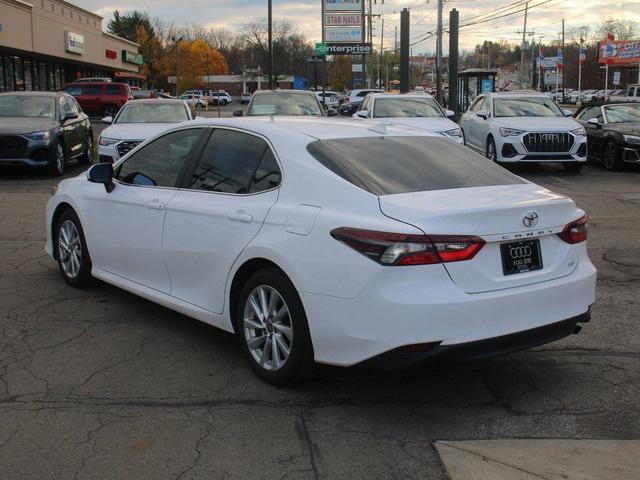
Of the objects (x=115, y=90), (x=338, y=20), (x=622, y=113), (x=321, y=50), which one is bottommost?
(x=622, y=113)

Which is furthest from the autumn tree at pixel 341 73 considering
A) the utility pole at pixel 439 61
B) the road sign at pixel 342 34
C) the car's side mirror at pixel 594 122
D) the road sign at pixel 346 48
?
the car's side mirror at pixel 594 122

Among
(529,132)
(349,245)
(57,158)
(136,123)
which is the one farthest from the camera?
(529,132)

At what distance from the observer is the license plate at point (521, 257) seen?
3.78 metres

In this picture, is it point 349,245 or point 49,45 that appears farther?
point 49,45

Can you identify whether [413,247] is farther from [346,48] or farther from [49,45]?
[346,48]

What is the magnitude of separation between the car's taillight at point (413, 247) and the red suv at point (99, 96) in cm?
3610

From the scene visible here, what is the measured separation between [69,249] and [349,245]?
367cm

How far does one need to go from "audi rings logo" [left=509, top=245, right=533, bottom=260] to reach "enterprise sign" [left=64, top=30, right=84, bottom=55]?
45620mm

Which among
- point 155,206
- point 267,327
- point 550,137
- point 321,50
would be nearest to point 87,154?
point 550,137

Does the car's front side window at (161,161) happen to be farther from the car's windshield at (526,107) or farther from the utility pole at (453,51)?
the utility pole at (453,51)

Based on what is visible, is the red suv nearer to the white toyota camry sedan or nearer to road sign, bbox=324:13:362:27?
road sign, bbox=324:13:362:27

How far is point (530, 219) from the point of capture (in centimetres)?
389

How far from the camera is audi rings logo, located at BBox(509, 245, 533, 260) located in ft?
12.5

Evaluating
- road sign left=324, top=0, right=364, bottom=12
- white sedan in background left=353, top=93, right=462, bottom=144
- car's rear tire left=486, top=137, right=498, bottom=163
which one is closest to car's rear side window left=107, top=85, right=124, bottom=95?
road sign left=324, top=0, right=364, bottom=12
